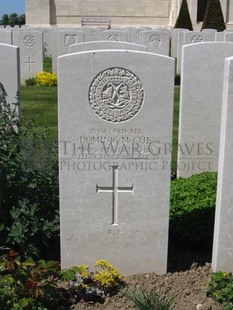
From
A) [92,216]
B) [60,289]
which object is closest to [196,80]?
[92,216]

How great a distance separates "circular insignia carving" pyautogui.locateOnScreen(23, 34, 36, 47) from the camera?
1371 cm

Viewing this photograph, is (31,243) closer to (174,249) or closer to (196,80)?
(174,249)

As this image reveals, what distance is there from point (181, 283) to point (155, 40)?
11.5 m

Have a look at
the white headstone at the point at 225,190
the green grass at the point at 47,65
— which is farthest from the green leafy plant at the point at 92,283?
the green grass at the point at 47,65

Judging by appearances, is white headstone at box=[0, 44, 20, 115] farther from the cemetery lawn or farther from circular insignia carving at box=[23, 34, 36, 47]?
circular insignia carving at box=[23, 34, 36, 47]

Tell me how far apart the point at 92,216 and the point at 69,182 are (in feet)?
1.06

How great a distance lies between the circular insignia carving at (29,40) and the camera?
13.7 m

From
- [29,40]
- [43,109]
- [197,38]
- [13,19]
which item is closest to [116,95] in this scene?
[43,109]

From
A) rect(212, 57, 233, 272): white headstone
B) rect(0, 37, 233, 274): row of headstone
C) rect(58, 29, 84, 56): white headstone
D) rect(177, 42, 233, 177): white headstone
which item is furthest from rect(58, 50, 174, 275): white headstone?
rect(58, 29, 84, 56): white headstone

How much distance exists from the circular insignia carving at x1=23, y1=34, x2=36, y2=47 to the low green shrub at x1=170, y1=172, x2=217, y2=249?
909cm

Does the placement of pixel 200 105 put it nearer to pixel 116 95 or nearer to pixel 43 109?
pixel 116 95

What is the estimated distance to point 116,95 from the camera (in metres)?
3.98

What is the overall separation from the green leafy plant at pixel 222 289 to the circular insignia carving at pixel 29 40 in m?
10.7

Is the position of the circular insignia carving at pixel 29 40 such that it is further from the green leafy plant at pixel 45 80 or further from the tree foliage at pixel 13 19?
the tree foliage at pixel 13 19
